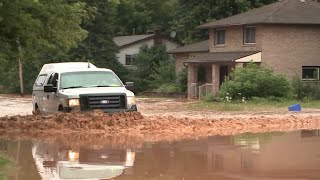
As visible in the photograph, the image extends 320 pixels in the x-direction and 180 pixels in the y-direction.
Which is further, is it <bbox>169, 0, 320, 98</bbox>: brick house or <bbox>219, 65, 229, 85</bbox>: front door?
<bbox>219, 65, 229, 85</bbox>: front door

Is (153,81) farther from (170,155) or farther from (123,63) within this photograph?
(170,155)

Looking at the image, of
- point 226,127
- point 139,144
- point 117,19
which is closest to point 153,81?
point 117,19

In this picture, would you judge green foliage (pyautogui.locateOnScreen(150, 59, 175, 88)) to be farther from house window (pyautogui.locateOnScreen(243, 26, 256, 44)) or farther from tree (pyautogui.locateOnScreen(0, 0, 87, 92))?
tree (pyautogui.locateOnScreen(0, 0, 87, 92))

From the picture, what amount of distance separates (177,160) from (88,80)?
7.74m

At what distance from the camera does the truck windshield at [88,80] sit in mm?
21359

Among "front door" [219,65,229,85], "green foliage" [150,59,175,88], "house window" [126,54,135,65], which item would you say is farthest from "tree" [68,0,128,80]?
"front door" [219,65,229,85]

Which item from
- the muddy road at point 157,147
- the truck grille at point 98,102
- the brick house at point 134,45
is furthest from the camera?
the brick house at point 134,45

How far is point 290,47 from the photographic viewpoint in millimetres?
46688

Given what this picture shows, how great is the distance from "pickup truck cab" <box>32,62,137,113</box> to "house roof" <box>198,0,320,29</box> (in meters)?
24.2

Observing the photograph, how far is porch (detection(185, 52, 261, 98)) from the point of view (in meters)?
45.6

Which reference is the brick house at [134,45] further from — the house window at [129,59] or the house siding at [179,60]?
the house siding at [179,60]

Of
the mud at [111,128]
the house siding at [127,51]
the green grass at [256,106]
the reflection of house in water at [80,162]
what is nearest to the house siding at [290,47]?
the green grass at [256,106]

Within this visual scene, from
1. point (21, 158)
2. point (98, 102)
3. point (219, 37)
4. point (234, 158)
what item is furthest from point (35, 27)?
point (219, 37)

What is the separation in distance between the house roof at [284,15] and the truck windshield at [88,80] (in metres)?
24.6
